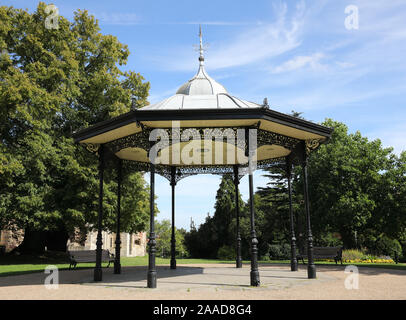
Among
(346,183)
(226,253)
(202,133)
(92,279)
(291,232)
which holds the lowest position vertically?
(226,253)

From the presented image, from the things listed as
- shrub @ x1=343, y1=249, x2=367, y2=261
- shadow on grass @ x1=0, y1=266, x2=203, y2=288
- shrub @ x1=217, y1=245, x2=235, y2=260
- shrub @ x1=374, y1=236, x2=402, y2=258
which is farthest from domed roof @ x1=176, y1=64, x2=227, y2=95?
shrub @ x1=217, y1=245, x2=235, y2=260

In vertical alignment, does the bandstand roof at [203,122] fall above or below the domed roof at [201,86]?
below

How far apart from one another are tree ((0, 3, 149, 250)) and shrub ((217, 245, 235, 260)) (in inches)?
481

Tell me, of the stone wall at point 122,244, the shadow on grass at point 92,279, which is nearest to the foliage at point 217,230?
the stone wall at point 122,244

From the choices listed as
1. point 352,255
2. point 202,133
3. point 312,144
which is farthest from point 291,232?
point 352,255

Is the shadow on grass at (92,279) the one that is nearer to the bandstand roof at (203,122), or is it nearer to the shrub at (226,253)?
the bandstand roof at (203,122)

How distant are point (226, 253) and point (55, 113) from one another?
791 inches

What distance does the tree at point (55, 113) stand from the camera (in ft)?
54.6

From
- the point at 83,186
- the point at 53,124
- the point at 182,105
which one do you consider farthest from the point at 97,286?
the point at 53,124

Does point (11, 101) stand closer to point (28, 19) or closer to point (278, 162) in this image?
point (28, 19)

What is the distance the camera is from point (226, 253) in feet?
101

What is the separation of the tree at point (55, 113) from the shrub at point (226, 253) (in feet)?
40.1

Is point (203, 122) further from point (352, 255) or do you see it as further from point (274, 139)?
point (352, 255)

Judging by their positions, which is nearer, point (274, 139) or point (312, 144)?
point (274, 139)
